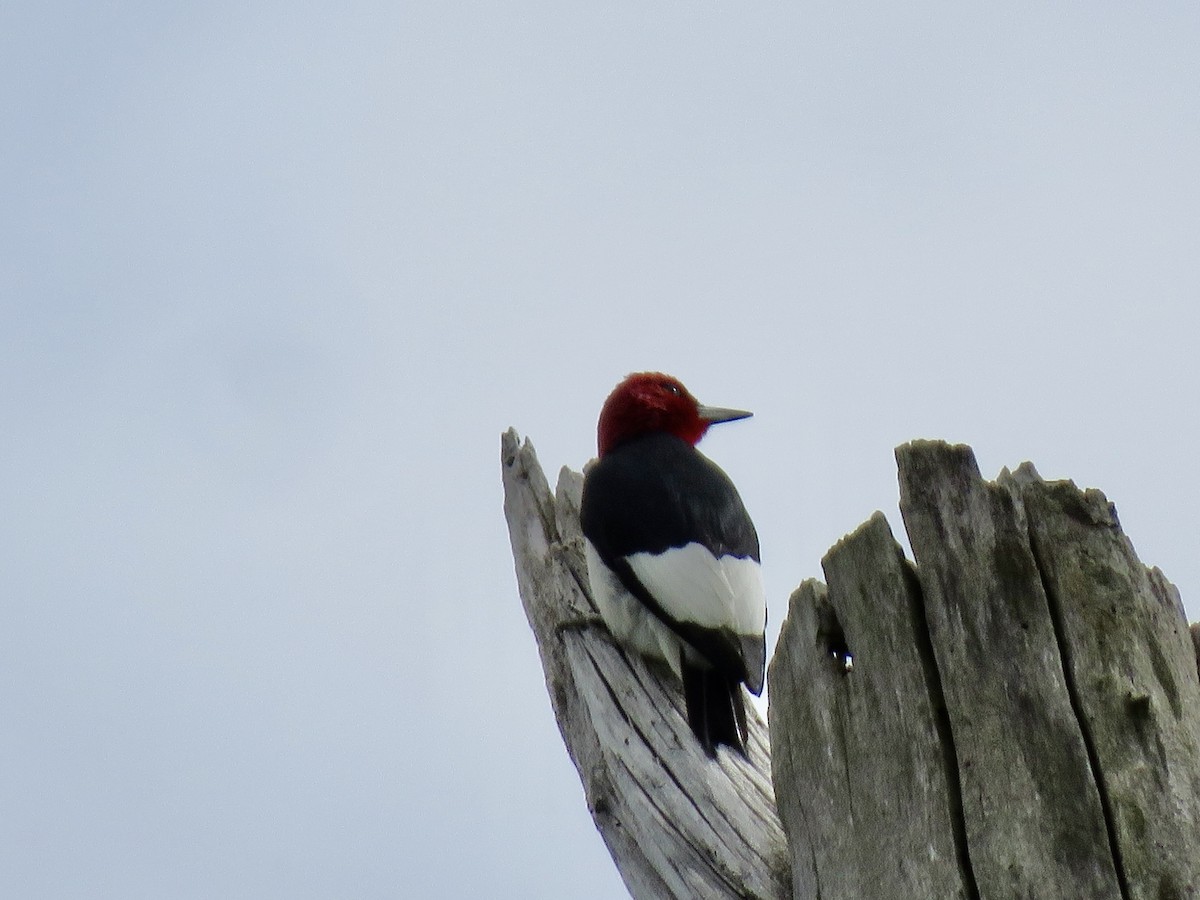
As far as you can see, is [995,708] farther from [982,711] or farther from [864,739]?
[864,739]

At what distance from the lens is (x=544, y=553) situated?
4.86m

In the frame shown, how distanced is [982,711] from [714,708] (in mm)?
1328

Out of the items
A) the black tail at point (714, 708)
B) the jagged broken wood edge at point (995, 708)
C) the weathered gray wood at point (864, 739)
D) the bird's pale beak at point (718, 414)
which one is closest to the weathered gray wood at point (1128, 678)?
the jagged broken wood edge at point (995, 708)

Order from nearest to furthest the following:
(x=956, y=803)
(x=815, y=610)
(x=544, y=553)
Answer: (x=956, y=803), (x=815, y=610), (x=544, y=553)

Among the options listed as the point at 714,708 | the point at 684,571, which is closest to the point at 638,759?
the point at 714,708

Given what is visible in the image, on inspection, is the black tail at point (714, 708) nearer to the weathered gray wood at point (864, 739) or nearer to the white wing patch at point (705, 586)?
the white wing patch at point (705, 586)

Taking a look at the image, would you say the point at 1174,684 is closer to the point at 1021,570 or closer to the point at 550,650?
the point at 1021,570

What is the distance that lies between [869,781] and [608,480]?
90.1 inches

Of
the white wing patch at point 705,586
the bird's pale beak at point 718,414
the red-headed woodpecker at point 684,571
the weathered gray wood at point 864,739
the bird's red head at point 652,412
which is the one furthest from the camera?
the bird's pale beak at point 718,414

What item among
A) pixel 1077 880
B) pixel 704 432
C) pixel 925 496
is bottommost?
pixel 1077 880

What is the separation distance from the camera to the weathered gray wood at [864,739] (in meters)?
2.65

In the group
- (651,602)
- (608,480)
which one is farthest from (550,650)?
(608,480)

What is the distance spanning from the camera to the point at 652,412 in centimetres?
566

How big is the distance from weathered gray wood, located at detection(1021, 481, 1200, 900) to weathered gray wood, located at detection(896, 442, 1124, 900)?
0.03m
